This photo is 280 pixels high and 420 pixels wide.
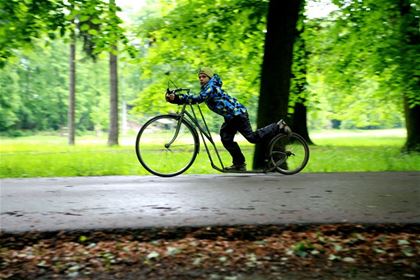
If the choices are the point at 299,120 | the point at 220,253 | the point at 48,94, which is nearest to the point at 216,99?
the point at 220,253

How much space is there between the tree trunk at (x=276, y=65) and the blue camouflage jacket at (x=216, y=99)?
1.21 m

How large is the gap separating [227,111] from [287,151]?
4.58 ft

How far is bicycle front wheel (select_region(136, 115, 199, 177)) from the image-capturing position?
22.7 ft

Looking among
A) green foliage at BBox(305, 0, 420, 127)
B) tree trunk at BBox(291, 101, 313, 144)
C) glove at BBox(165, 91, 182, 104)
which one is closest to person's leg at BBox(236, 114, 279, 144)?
glove at BBox(165, 91, 182, 104)

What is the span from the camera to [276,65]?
316 inches

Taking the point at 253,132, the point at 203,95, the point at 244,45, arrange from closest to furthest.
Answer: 1. the point at 203,95
2. the point at 253,132
3. the point at 244,45

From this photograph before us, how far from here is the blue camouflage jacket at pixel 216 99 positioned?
22.4ft

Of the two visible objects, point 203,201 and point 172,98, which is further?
point 172,98

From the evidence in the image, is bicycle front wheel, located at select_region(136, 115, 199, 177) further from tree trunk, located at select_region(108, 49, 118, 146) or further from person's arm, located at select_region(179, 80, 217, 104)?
tree trunk, located at select_region(108, 49, 118, 146)

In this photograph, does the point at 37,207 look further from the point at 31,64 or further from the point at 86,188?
the point at 31,64

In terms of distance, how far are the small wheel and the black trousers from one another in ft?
0.68

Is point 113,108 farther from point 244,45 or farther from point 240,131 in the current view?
point 240,131

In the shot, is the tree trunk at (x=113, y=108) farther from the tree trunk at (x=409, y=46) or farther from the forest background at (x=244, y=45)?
the tree trunk at (x=409, y=46)

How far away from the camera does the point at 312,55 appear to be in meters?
16.0
